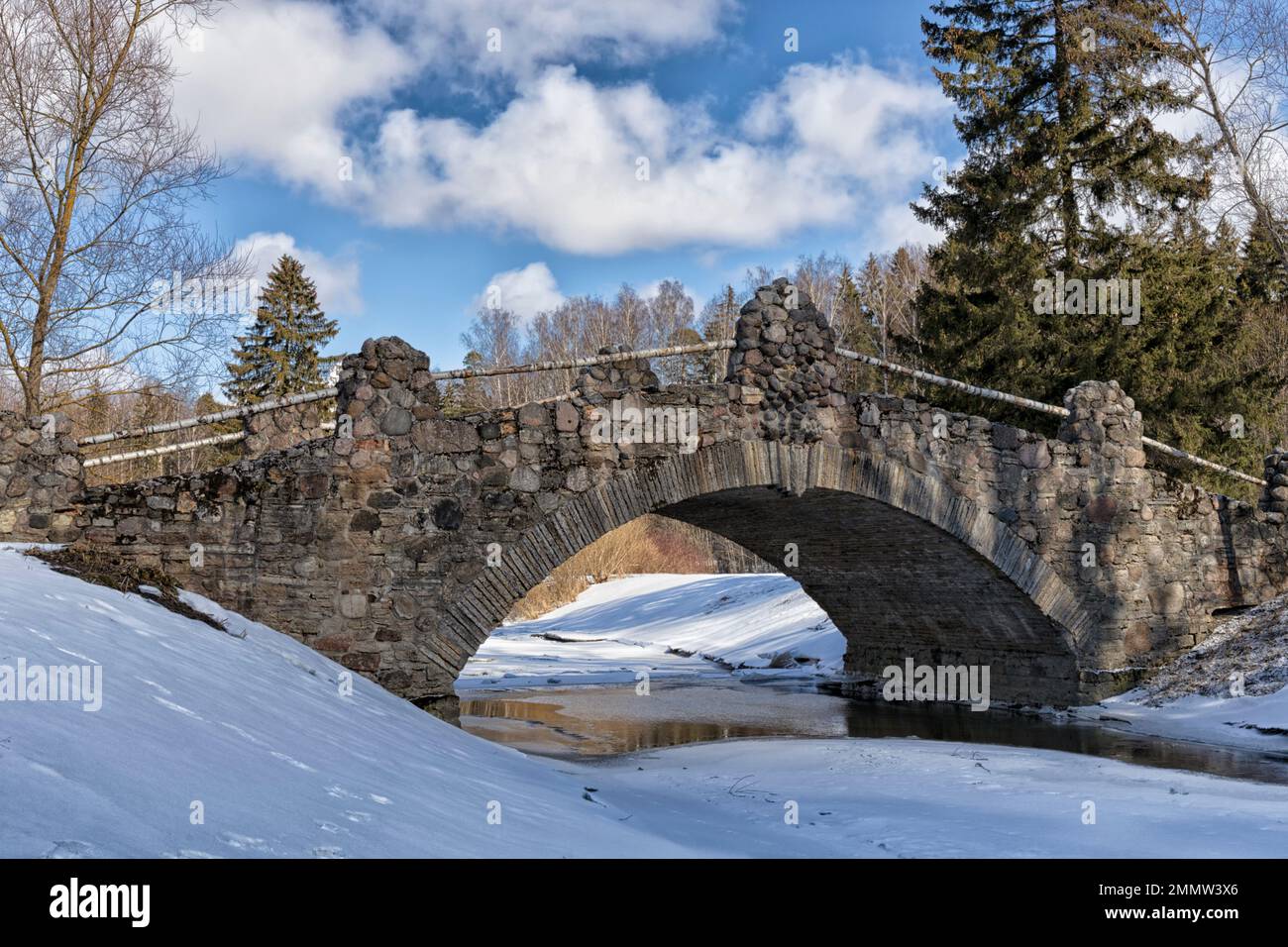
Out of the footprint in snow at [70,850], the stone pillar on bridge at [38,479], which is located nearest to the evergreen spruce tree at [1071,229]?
the stone pillar on bridge at [38,479]

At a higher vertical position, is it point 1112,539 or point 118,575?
point 1112,539

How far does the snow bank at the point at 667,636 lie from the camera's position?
71.7ft

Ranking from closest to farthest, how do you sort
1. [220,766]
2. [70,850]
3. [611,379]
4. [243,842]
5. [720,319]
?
1. [70,850]
2. [243,842]
3. [220,766]
4. [611,379]
5. [720,319]

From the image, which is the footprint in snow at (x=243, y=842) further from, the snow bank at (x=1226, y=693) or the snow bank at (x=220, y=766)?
the snow bank at (x=1226, y=693)

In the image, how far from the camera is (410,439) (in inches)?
394

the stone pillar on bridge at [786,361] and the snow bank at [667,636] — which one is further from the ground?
the stone pillar on bridge at [786,361]

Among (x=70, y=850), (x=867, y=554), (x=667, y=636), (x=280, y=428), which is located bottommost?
(x=667, y=636)

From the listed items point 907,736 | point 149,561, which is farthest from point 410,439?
point 907,736

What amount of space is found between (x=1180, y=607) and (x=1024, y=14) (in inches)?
556

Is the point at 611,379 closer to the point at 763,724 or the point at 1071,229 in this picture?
the point at 763,724

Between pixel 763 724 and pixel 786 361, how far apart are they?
5105mm

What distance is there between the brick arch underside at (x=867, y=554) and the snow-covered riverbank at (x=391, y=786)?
2318mm

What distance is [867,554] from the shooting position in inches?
A: 589

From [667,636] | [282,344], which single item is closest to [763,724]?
[667,636]
